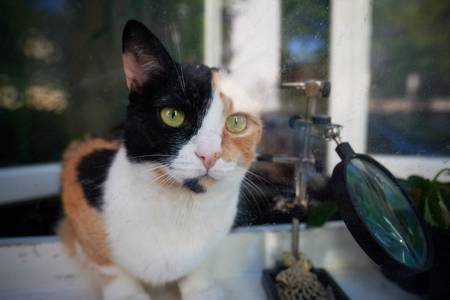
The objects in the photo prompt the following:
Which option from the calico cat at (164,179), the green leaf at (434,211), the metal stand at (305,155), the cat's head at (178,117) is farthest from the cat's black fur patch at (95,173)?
the green leaf at (434,211)

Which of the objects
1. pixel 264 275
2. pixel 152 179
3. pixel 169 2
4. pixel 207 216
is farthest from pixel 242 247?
pixel 169 2

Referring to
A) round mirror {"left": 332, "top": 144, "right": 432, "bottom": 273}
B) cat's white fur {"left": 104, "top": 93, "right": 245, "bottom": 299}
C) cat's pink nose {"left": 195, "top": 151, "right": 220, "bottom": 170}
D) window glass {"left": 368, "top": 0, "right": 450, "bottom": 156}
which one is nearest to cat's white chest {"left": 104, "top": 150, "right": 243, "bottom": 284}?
cat's white fur {"left": 104, "top": 93, "right": 245, "bottom": 299}

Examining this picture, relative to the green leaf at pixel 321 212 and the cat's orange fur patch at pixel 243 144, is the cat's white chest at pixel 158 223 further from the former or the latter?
the green leaf at pixel 321 212

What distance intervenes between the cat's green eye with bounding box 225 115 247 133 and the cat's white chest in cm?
12

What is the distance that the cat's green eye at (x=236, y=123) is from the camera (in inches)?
21.9

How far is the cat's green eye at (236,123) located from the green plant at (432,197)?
1.32 ft

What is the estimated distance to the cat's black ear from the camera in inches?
19.8

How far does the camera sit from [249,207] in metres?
0.66

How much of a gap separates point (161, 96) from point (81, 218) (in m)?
0.38

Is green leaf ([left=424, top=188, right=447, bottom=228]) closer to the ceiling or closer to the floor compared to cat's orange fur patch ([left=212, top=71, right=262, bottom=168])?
Answer: closer to the floor

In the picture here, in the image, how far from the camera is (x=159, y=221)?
23.4 inches

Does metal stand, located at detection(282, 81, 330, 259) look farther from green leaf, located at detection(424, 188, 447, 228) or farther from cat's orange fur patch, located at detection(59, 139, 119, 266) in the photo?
cat's orange fur patch, located at detection(59, 139, 119, 266)

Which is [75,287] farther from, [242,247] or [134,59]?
[134,59]

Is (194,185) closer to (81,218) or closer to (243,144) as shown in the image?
(243,144)
